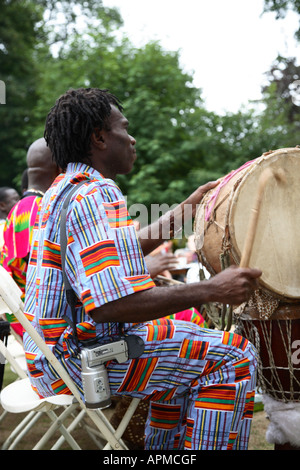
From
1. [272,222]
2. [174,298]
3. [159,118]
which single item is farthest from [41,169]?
[159,118]

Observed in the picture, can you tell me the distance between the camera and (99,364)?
1.68m

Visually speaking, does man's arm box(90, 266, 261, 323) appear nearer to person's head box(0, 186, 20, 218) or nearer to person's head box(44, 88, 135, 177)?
person's head box(44, 88, 135, 177)

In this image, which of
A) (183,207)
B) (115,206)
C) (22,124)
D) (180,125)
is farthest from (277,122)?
(115,206)

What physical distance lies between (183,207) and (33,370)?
1068mm

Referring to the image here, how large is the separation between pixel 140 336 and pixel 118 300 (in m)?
0.23

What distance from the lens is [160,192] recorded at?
41.2 feet

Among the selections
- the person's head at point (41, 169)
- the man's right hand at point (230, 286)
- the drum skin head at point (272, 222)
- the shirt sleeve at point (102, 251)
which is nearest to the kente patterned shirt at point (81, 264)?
the shirt sleeve at point (102, 251)

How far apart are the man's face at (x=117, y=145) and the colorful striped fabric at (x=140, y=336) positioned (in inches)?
4.7

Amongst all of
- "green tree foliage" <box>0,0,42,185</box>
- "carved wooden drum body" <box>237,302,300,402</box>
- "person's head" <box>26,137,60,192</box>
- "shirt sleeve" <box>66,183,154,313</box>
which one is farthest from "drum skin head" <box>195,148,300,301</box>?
"green tree foliage" <box>0,0,42,185</box>

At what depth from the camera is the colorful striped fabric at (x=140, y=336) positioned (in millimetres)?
1643

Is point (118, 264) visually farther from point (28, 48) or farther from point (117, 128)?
point (28, 48)

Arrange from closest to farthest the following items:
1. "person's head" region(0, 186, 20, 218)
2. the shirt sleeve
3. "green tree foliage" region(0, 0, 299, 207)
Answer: the shirt sleeve → "person's head" region(0, 186, 20, 218) → "green tree foliage" region(0, 0, 299, 207)

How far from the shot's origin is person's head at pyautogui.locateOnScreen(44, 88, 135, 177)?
190 centimetres

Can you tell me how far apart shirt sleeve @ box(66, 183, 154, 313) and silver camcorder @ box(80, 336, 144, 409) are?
6.8 inches
